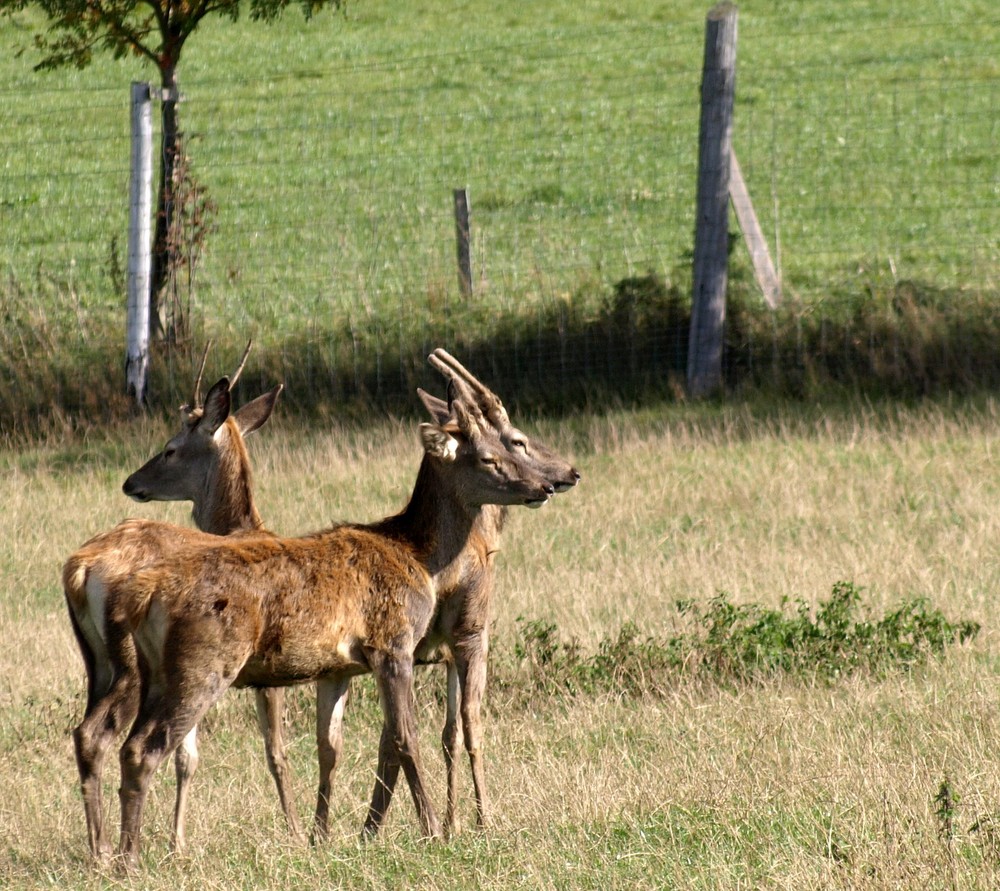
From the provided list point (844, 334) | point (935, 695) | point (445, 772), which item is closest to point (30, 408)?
point (844, 334)

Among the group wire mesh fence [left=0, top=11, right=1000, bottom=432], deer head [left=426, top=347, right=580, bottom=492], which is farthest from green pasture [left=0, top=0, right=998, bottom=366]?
deer head [left=426, top=347, right=580, bottom=492]

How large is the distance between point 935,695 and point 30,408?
7.92 m

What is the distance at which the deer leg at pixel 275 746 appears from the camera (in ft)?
19.1

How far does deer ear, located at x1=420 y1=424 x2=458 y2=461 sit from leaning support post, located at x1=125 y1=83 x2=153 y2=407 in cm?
630

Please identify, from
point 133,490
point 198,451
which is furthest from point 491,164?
point 198,451

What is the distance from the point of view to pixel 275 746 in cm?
590

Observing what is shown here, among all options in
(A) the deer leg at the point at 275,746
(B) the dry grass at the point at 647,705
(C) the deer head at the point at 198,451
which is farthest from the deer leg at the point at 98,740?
(C) the deer head at the point at 198,451

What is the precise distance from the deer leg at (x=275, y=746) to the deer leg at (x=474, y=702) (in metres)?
0.65

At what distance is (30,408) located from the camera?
1232cm

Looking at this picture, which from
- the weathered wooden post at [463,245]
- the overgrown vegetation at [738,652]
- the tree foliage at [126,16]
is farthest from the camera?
the weathered wooden post at [463,245]

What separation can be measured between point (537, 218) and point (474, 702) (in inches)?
577

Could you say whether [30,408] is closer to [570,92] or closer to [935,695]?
[935,695]

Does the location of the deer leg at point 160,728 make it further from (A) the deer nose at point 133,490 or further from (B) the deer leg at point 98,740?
(A) the deer nose at point 133,490

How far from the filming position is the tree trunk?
1215 centimetres
